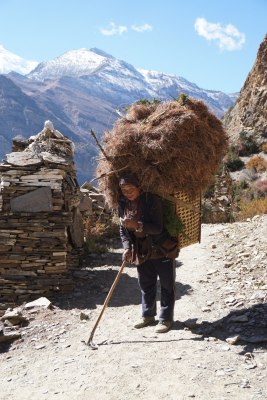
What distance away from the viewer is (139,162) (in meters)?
4.91

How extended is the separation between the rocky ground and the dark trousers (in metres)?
0.22

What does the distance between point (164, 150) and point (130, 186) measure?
0.51 metres

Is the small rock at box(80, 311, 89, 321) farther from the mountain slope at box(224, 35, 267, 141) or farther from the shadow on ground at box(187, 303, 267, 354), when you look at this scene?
the mountain slope at box(224, 35, 267, 141)

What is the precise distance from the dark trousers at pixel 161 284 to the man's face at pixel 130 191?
2.39 feet

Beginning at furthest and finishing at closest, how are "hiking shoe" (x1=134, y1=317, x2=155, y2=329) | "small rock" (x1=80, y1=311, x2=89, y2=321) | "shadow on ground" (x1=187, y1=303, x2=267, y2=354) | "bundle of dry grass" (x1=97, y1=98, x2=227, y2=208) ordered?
1. "small rock" (x1=80, y1=311, x2=89, y2=321)
2. "hiking shoe" (x1=134, y1=317, x2=155, y2=329)
3. "bundle of dry grass" (x1=97, y1=98, x2=227, y2=208)
4. "shadow on ground" (x1=187, y1=303, x2=267, y2=354)

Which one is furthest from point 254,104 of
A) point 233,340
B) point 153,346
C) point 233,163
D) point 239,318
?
point 153,346

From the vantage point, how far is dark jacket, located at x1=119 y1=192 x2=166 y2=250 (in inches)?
187

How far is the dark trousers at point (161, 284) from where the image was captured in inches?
196

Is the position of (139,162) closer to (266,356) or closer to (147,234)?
(147,234)

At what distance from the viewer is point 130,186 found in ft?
15.7

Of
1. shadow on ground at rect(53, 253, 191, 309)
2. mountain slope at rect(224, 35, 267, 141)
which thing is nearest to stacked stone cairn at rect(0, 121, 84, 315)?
shadow on ground at rect(53, 253, 191, 309)

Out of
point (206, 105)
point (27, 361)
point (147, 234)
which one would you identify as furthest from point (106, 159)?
point (27, 361)

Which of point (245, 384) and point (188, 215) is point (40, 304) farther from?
point (245, 384)

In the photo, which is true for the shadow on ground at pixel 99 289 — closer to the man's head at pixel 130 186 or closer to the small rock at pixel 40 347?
the small rock at pixel 40 347
